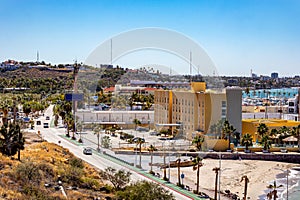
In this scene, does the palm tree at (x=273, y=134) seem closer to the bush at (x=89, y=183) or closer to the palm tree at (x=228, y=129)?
the palm tree at (x=228, y=129)

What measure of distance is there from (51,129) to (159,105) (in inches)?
550

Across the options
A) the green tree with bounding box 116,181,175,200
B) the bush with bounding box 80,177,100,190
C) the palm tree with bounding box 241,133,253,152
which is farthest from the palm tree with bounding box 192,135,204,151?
the green tree with bounding box 116,181,175,200

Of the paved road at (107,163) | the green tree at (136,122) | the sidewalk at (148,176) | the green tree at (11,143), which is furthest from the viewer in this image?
the green tree at (136,122)

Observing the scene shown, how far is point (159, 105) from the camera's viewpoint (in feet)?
173

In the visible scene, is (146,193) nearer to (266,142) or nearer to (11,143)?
(11,143)

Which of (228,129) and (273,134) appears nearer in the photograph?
(228,129)

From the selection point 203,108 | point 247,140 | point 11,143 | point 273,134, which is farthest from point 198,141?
point 11,143

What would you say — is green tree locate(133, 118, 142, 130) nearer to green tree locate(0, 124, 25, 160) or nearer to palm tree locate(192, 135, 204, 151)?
palm tree locate(192, 135, 204, 151)

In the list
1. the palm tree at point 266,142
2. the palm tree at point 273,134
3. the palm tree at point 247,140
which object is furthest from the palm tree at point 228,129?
the palm tree at point 273,134

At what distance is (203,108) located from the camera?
144 ft

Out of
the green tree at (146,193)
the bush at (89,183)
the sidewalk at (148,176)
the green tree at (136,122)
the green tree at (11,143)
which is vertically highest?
the green tree at (11,143)

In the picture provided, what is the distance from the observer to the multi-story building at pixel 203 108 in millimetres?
43781

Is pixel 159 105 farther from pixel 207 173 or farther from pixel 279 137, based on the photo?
pixel 207 173

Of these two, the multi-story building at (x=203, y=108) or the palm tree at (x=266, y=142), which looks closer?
the palm tree at (x=266, y=142)
